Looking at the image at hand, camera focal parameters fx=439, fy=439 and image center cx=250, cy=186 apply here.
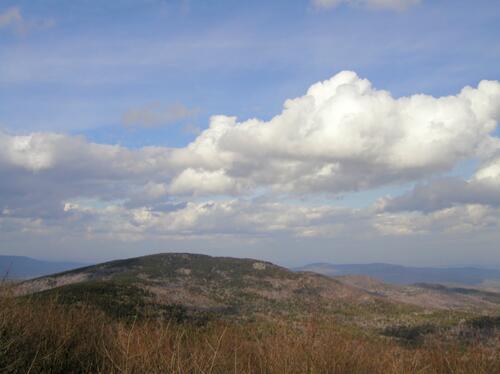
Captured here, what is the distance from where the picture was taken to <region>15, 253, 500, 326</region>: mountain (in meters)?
Result: 62.3

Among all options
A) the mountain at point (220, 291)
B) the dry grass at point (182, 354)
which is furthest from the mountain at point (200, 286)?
the dry grass at point (182, 354)

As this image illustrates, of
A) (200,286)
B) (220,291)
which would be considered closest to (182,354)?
(220,291)

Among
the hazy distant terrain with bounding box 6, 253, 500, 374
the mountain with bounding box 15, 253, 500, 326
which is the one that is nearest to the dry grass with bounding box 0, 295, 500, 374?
the hazy distant terrain with bounding box 6, 253, 500, 374

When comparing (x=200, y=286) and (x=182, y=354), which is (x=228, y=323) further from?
(x=200, y=286)

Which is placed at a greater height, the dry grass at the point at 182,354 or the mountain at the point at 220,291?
the dry grass at the point at 182,354

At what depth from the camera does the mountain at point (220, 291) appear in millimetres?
62281

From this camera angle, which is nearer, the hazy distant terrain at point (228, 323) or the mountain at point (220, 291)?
the hazy distant terrain at point (228, 323)

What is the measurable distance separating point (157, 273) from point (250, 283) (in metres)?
21.5

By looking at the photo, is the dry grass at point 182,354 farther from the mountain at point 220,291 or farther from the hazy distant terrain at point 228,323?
the mountain at point 220,291

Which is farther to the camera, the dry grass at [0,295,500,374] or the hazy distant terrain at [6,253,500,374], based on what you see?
the hazy distant terrain at [6,253,500,374]

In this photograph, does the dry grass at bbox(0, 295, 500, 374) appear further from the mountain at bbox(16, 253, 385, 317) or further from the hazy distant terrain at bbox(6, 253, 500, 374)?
the mountain at bbox(16, 253, 385, 317)

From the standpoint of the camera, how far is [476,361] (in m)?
12.7

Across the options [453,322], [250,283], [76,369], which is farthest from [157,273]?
[76,369]

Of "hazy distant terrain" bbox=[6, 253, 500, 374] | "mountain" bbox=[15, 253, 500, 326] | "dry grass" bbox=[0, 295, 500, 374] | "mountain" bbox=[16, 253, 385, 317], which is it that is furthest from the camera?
"mountain" bbox=[16, 253, 385, 317]
